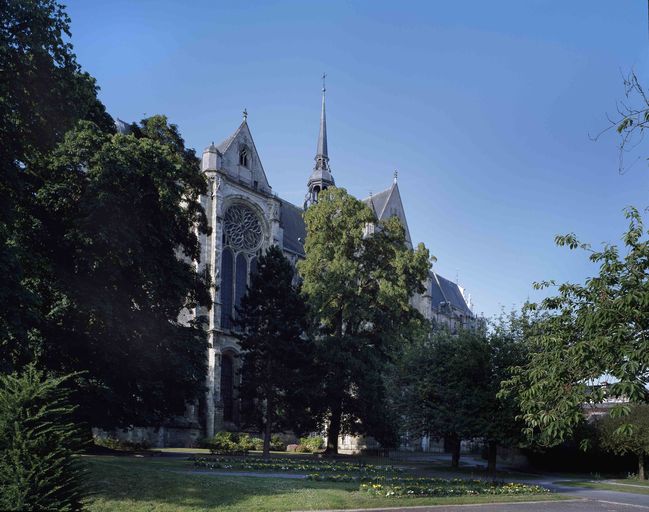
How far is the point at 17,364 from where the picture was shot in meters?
18.9

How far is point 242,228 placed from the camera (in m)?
51.3

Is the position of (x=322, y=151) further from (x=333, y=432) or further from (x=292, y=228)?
(x=333, y=432)

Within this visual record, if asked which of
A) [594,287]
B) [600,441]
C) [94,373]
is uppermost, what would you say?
[594,287]

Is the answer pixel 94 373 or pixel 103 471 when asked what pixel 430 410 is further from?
pixel 103 471

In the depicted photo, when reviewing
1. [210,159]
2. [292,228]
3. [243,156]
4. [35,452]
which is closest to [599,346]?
[35,452]

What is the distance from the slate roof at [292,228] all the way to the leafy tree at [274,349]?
70.3 feet

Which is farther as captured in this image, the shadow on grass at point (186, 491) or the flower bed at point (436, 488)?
the flower bed at point (436, 488)

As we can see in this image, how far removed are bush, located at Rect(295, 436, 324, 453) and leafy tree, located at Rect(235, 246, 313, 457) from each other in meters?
9.07

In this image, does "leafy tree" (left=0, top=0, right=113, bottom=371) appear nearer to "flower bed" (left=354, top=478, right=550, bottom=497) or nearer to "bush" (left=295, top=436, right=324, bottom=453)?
"flower bed" (left=354, top=478, right=550, bottom=497)

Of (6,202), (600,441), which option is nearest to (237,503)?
(6,202)

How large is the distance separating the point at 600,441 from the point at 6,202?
33.2 m

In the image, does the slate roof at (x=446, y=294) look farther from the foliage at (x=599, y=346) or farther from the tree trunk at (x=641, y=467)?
the foliage at (x=599, y=346)

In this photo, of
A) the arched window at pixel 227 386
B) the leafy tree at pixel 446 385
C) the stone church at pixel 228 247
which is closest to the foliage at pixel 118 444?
the stone church at pixel 228 247

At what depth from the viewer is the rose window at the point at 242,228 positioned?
1986 inches
